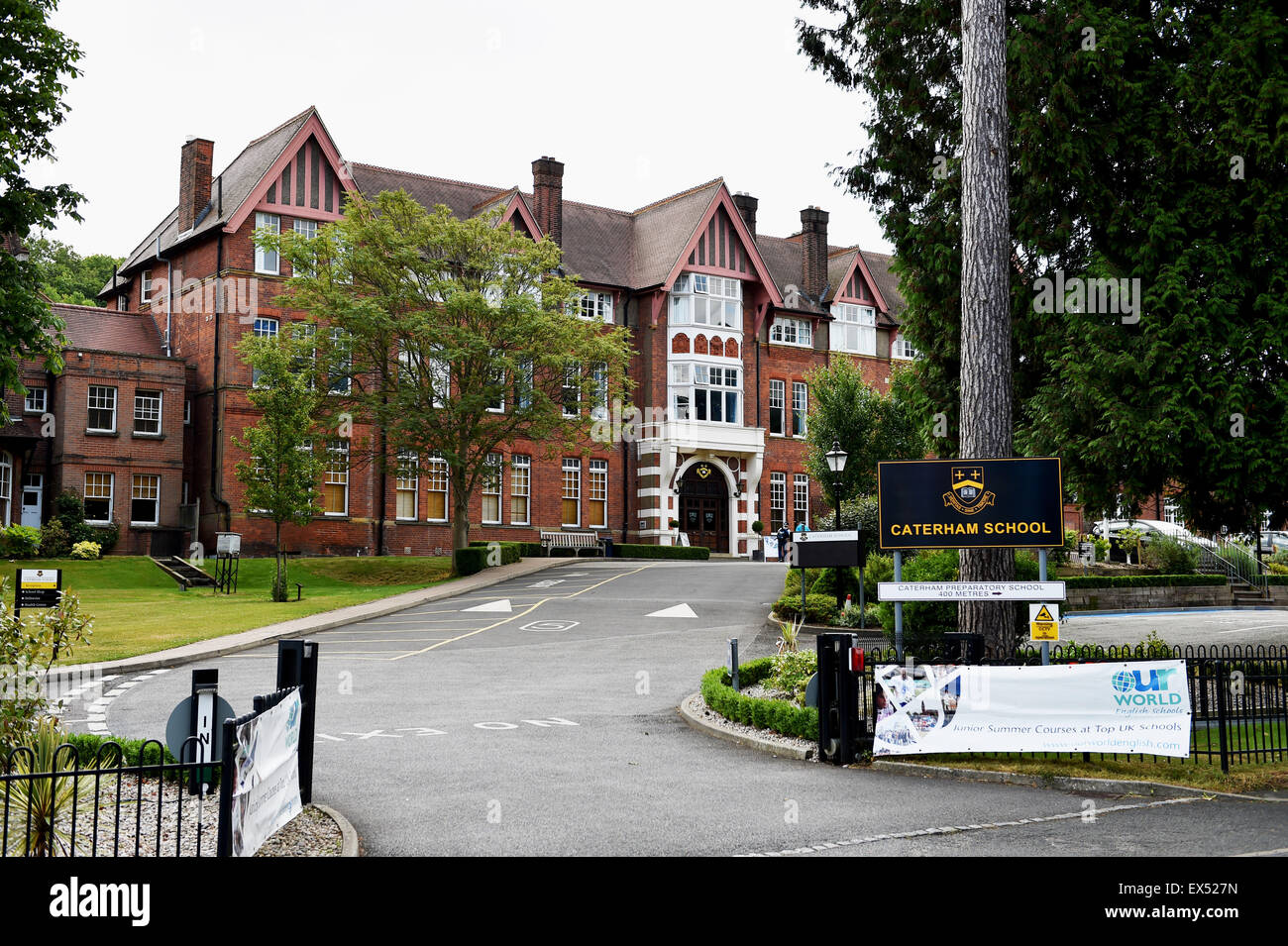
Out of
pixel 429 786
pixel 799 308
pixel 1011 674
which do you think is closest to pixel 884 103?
pixel 1011 674

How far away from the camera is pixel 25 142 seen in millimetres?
23969

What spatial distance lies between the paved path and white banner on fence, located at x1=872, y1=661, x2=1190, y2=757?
712mm

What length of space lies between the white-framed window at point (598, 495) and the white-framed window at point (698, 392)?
13.7ft

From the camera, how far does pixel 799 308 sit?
55.0 meters

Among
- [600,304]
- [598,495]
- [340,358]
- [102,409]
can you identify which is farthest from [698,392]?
[102,409]

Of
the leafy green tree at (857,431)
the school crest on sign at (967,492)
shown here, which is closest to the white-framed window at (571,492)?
the leafy green tree at (857,431)

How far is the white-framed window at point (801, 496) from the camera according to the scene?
54281 millimetres

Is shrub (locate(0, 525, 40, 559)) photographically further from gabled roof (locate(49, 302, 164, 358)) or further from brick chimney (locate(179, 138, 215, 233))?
brick chimney (locate(179, 138, 215, 233))

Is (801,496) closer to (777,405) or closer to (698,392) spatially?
(777,405)

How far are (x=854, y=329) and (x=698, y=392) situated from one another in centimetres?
1167

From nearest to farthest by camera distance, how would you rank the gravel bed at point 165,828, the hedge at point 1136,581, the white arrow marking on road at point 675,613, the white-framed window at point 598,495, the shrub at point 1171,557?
the gravel bed at point 165,828, the white arrow marking on road at point 675,613, the hedge at point 1136,581, the shrub at point 1171,557, the white-framed window at point 598,495

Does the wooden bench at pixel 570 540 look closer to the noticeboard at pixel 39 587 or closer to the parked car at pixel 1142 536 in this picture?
the parked car at pixel 1142 536
